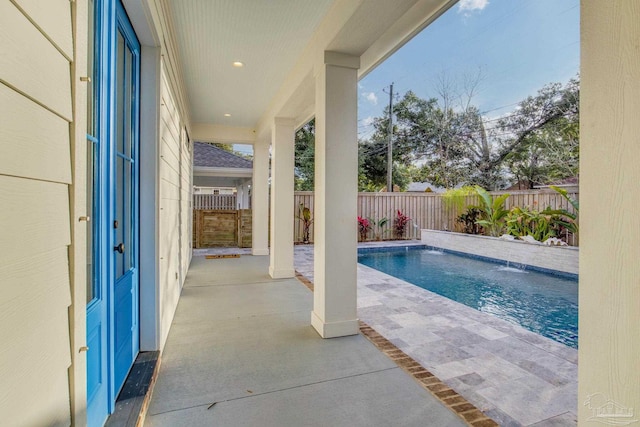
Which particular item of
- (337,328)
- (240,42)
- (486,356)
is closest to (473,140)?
(240,42)

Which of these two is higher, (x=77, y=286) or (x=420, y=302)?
(x=77, y=286)

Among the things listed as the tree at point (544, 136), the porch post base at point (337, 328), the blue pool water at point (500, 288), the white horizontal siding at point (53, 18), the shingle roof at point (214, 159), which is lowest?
the blue pool water at point (500, 288)

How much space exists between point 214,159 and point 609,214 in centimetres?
1144

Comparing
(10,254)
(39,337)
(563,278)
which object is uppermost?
(10,254)

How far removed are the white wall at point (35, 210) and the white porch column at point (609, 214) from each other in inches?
65.4

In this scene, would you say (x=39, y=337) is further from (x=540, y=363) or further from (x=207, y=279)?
(x=207, y=279)

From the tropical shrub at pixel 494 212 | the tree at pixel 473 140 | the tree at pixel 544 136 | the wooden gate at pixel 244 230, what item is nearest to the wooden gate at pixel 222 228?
the wooden gate at pixel 244 230

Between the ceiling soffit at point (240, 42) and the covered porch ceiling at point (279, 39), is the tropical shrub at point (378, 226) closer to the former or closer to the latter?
the covered porch ceiling at point (279, 39)

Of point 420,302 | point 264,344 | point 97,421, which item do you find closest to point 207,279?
point 264,344

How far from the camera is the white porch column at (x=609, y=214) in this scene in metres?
0.96

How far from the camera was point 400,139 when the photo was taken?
1802 cm

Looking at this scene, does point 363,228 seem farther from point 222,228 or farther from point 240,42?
point 240,42

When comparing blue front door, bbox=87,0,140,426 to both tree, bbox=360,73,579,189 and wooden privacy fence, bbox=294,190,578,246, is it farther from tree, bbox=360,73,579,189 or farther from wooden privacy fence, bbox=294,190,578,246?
tree, bbox=360,73,579,189

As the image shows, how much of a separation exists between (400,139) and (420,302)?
15.2 metres
